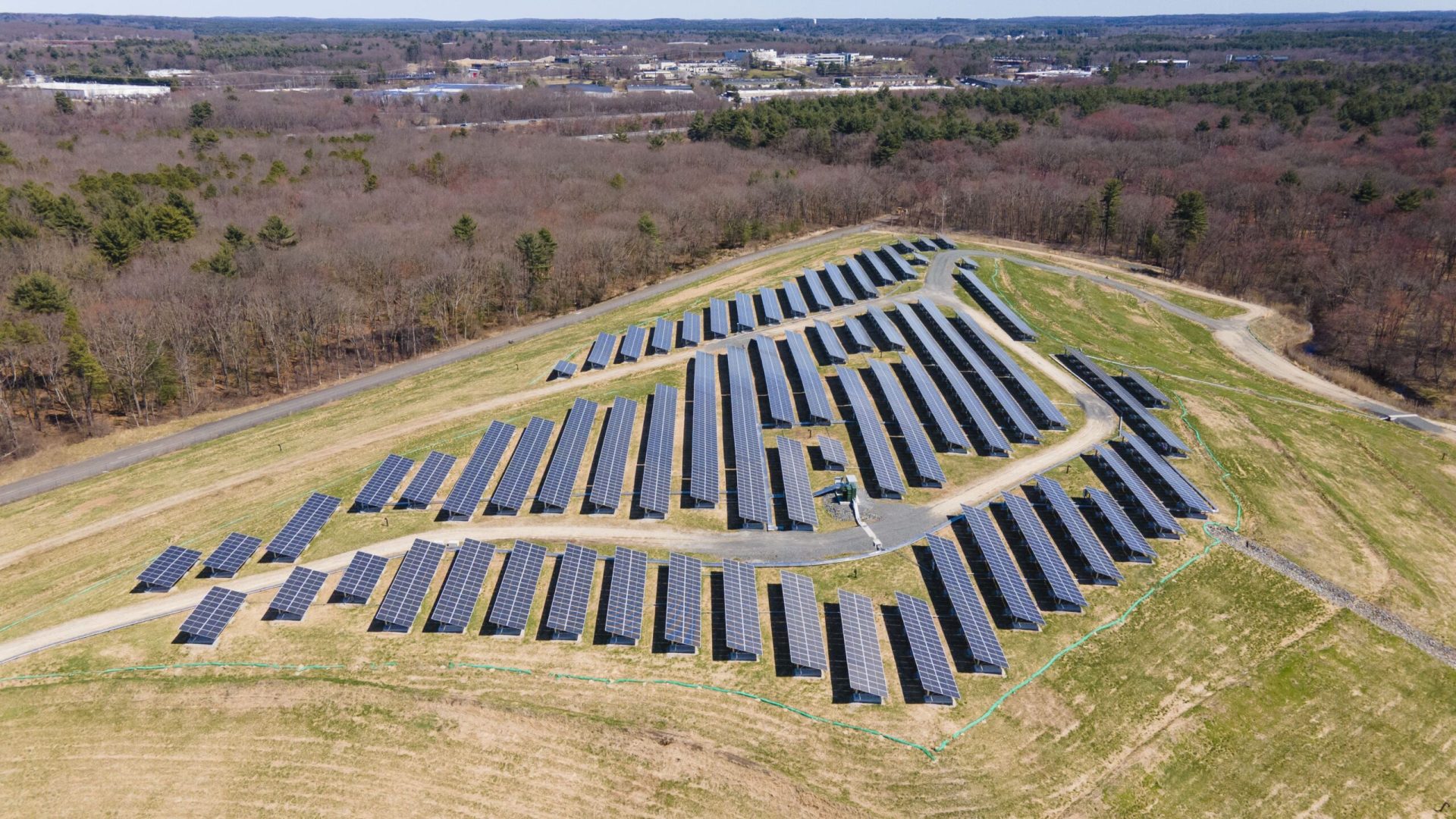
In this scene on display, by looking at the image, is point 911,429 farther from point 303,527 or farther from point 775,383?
point 303,527

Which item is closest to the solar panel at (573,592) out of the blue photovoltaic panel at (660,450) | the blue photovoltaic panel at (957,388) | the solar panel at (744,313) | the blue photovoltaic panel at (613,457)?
the blue photovoltaic panel at (613,457)

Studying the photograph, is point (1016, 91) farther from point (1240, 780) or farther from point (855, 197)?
point (1240, 780)

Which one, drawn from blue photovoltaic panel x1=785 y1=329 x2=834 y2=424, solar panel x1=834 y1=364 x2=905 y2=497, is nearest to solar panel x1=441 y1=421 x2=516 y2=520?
blue photovoltaic panel x1=785 y1=329 x2=834 y2=424

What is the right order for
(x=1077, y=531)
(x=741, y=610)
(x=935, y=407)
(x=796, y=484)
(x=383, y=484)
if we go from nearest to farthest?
(x=741, y=610) → (x=1077, y=531) → (x=796, y=484) → (x=383, y=484) → (x=935, y=407)

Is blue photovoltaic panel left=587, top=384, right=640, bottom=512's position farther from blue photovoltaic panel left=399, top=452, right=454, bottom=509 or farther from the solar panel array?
blue photovoltaic panel left=399, top=452, right=454, bottom=509

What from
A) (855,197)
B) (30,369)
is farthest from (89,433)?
(855,197)

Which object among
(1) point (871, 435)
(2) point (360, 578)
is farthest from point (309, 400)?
(1) point (871, 435)
